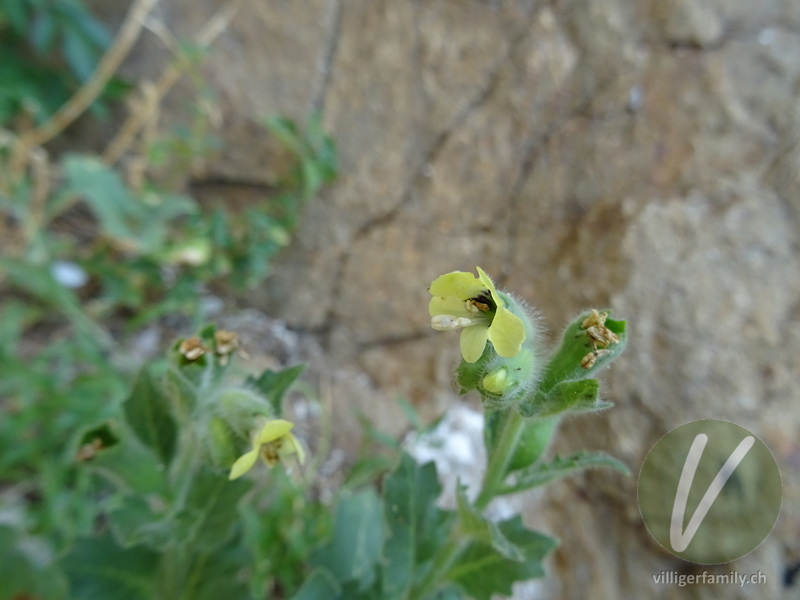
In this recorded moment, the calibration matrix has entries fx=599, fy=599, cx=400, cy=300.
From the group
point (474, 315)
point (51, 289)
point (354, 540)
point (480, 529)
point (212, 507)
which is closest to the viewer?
point (474, 315)

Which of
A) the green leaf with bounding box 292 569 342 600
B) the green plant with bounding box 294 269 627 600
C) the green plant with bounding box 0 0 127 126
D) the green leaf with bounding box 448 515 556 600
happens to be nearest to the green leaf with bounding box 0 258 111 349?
the green plant with bounding box 0 0 127 126

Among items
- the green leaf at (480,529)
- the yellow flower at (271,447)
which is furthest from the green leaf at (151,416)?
the green leaf at (480,529)

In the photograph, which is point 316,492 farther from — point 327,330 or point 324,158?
point 324,158

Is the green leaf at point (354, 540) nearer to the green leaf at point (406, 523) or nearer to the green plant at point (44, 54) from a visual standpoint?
the green leaf at point (406, 523)

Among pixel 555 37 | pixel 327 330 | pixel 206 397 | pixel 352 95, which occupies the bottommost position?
pixel 206 397

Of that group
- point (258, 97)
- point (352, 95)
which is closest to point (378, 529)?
point (352, 95)

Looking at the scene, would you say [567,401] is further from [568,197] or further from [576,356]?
[568,197]

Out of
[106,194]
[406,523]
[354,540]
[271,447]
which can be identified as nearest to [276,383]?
[271,447]
